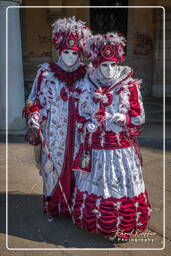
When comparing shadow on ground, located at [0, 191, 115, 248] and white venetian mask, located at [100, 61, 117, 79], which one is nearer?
white venetian mask, located at [100, 61, 117, 79]

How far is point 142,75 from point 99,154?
9323 millimetres

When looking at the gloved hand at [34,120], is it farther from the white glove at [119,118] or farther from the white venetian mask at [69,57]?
the white glove at [119,118]

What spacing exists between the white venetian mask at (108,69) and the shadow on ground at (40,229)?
1509mm

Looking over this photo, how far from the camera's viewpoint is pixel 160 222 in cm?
359

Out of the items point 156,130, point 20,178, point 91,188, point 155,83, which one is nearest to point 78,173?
point 91,188

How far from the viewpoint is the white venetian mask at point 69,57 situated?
3.21m

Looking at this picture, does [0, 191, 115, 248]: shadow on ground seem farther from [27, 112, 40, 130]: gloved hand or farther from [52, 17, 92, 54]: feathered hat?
[52, 17, 92, 54]: feathered hat

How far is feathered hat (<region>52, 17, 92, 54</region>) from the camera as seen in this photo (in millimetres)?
3182

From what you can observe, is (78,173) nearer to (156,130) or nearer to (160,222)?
(160,222)

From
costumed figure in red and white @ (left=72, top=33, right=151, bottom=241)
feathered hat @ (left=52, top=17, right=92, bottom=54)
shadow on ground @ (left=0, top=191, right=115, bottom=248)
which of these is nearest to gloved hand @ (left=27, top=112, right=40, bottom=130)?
costumed figure in red and white @ (left=72, top=33, right=151, bottom=241)

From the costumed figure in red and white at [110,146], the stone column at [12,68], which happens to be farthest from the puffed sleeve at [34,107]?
the stone column at [12,68]

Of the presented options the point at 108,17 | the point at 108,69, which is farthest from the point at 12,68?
the point at 108,17

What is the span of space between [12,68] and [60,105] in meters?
3.99

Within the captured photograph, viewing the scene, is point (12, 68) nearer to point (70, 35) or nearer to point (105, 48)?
point (70, 35)
